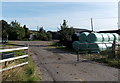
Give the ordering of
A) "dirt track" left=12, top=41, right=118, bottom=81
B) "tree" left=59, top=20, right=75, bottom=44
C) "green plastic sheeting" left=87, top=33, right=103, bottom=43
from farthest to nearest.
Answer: "tree" left=59, top=20, right=75, bottom=44, "green plastic sheeting" left=87, top=33, right=103, bottom=43, "dirt track" left=12, top=41, right=118, bottom=81

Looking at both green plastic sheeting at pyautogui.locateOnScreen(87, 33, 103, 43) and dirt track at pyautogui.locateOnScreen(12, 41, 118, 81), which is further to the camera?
green plastic sheeting at pyautogui.locateOnScreen(87, 33, 103, 43)

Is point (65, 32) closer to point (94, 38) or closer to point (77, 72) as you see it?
point (94, 38)

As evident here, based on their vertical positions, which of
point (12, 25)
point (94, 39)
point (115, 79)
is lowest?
point (115, 79)

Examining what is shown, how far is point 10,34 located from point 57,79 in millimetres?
55663

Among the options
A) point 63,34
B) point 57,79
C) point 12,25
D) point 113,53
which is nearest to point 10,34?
point 12,25

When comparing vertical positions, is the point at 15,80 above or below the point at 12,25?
below

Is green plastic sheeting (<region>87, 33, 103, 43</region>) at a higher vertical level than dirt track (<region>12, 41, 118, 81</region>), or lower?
higher

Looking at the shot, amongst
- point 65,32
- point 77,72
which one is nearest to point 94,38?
point 77,72

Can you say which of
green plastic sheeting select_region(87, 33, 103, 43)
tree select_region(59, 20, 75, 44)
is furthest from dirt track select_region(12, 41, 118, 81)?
tree select_region(59, 20, 75, 44)

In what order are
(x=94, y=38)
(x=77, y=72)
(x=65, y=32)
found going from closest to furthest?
(x=77, y=72) < (x=94, y=38) < (x=65, y=32)

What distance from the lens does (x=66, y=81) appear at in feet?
21.1

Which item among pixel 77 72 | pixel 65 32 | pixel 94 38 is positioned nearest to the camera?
pixel 77 72

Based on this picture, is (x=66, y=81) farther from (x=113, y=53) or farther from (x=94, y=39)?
(x=94, y=39)

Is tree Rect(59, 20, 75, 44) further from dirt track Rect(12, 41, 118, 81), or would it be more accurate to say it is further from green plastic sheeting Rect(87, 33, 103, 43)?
dirt track Rect(12, 41, 118, 81)
